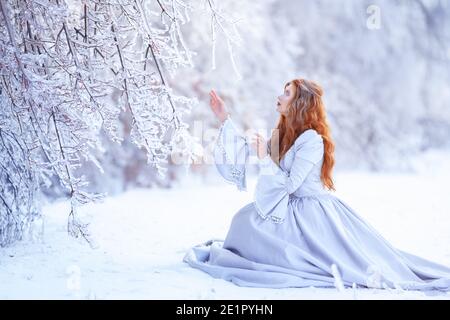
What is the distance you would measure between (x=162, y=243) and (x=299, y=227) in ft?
5.00

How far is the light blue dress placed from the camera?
3412mm

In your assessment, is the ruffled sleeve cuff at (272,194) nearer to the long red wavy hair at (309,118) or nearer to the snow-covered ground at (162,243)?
the long red wavy hair at (309,118)

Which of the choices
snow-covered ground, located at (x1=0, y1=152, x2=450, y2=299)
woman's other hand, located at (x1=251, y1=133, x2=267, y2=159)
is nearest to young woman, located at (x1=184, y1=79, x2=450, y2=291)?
woman's other hand, located at (x1=251, y1=133, x2=267, y2=159)

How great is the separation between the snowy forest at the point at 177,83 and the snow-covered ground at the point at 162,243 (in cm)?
24

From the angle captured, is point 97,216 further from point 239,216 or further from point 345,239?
point 345,239

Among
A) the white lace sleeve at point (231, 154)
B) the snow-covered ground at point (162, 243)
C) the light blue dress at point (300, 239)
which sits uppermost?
the white lace sleeve at point (231, 154)

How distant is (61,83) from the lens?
3.50 meters

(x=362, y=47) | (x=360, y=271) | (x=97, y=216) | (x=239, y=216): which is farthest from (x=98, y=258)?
(x=362, y=47)

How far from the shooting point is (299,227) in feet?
11.8

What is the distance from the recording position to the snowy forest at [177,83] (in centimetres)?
363

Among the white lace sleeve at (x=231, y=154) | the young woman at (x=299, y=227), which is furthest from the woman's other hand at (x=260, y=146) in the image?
the white lace sleeve at (x=231, y=154)

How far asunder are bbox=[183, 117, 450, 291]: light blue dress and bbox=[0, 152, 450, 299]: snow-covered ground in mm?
102

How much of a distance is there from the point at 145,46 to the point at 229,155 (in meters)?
0.79

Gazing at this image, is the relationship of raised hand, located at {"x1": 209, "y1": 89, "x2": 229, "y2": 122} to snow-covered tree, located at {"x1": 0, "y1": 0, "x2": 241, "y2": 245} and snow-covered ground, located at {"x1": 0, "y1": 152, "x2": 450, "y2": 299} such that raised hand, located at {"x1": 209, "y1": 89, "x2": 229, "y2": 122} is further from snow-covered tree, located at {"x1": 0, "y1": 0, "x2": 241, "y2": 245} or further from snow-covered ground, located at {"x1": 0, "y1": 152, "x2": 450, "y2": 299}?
snow-covered ground, located at {"x1": 0, "y1": 152, "x2": 450, "y2": 299}
